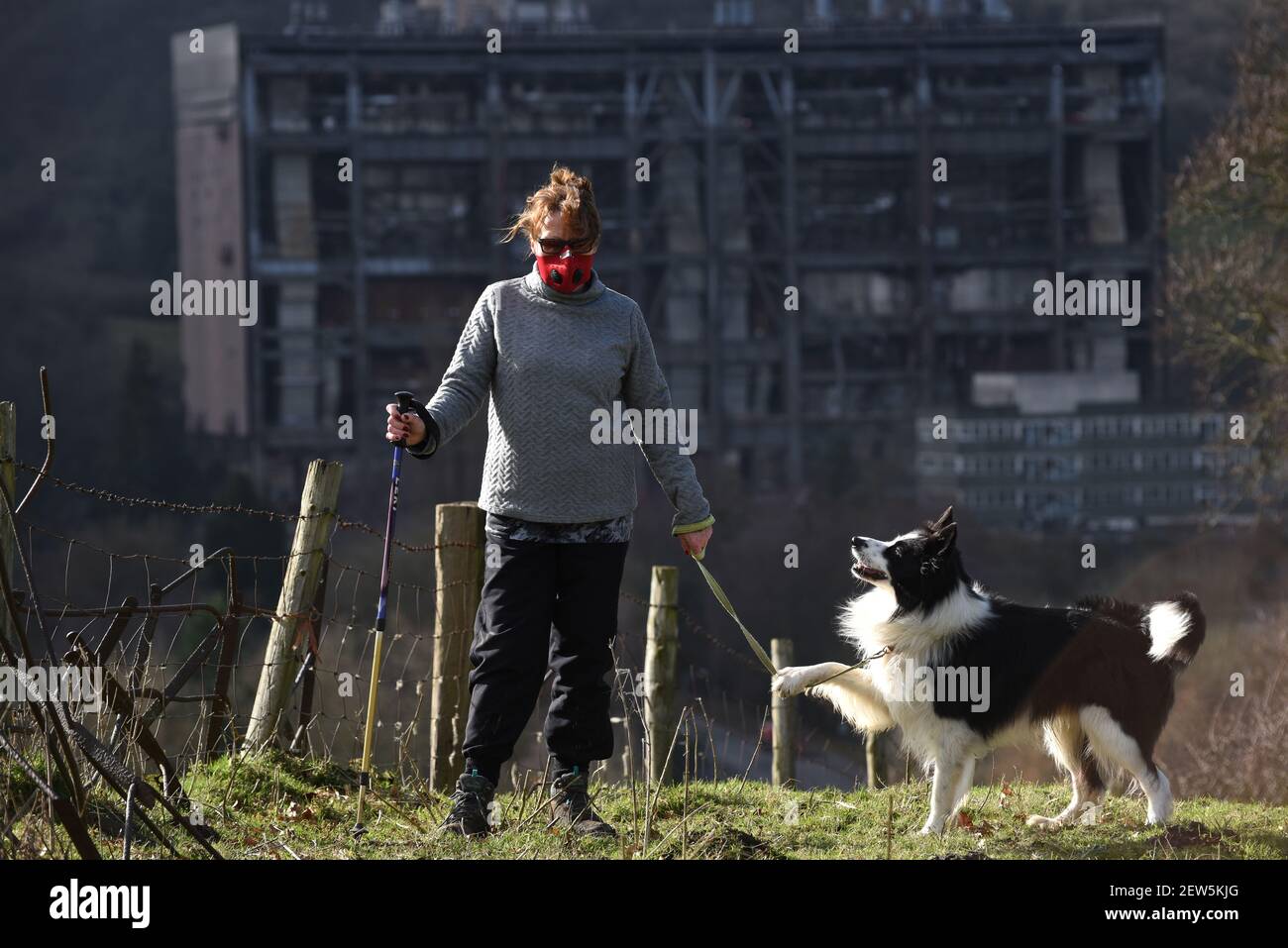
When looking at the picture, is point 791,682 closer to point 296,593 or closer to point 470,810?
point 470,810

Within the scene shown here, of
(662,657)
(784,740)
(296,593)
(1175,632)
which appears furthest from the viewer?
(784,740)

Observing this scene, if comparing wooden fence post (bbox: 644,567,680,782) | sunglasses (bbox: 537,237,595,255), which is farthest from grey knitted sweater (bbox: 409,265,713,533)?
wooden fence post (bbox: 644,567,680,782)

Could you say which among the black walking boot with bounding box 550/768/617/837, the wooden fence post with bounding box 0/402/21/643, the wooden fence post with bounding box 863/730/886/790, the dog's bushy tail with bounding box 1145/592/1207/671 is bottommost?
the wooden fence post with bounding box 863/730/886/790

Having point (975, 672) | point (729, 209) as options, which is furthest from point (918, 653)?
point (729, 209)

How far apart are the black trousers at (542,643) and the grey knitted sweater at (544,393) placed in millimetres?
178

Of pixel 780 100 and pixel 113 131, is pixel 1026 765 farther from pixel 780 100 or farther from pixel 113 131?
pixel 113 131

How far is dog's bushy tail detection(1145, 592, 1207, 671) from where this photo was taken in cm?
692

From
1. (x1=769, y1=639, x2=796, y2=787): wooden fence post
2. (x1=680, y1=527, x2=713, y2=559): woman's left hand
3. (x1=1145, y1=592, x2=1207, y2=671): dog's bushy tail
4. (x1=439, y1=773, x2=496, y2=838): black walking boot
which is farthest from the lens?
(x1=769, y1=639, x2=796, y2=787): wooden fence post

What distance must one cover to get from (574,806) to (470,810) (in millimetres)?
407

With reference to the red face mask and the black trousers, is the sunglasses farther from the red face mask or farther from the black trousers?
the black trousers

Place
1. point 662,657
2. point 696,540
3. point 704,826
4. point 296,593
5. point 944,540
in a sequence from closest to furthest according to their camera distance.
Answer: point 696,540 → point 704,826 → point 944,540 → point 296,593 → point 662,657

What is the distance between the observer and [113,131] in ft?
218

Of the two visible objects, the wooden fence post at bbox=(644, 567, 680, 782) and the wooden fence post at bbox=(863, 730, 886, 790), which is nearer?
the wooden fence post at bbox=(644, 567, 680, 782)

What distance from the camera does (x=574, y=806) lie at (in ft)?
18.9
